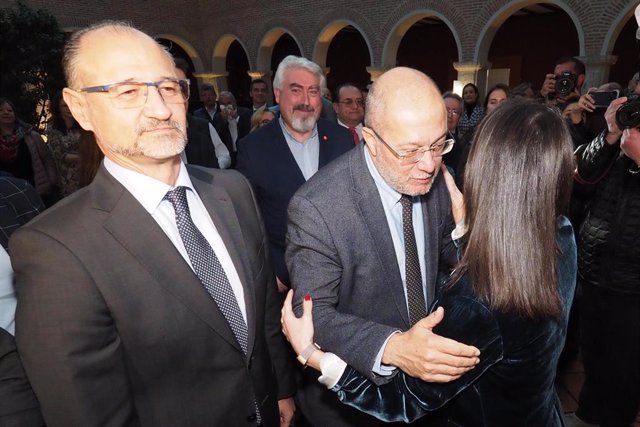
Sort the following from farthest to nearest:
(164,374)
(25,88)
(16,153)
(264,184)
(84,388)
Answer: (25,88), (16,153), (264,184), (164,374), (84,388)

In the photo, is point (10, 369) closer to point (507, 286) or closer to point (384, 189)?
point (384, 189)

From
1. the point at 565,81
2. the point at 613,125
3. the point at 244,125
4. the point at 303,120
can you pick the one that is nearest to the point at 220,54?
the point at 244,125

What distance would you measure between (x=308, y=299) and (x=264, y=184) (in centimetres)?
160

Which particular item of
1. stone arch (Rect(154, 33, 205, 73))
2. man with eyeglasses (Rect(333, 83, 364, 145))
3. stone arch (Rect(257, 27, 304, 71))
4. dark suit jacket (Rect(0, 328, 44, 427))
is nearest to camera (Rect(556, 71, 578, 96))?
man with eyeglasses (Rect(333, 83, 364, 145))

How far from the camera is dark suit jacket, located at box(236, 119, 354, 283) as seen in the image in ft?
9.04

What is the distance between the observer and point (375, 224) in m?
1.50

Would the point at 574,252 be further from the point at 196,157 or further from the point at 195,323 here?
the point at 196,157

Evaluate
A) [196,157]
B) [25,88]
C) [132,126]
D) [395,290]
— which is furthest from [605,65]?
[25,88]

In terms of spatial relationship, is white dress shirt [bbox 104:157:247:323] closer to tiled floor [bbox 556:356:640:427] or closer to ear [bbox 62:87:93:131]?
ear [bbox 62:87:93:131]

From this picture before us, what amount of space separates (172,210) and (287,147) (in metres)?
1.62

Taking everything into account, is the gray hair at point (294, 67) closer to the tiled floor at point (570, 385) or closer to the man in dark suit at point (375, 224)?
the man in dark suit at point (375, 224)

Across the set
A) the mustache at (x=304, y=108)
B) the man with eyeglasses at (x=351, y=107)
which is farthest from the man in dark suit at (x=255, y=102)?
the mustache at (x=304, y=108)

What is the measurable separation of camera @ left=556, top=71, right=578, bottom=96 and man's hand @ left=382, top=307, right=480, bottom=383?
10.2 ft

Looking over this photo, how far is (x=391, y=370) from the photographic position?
125 cm
